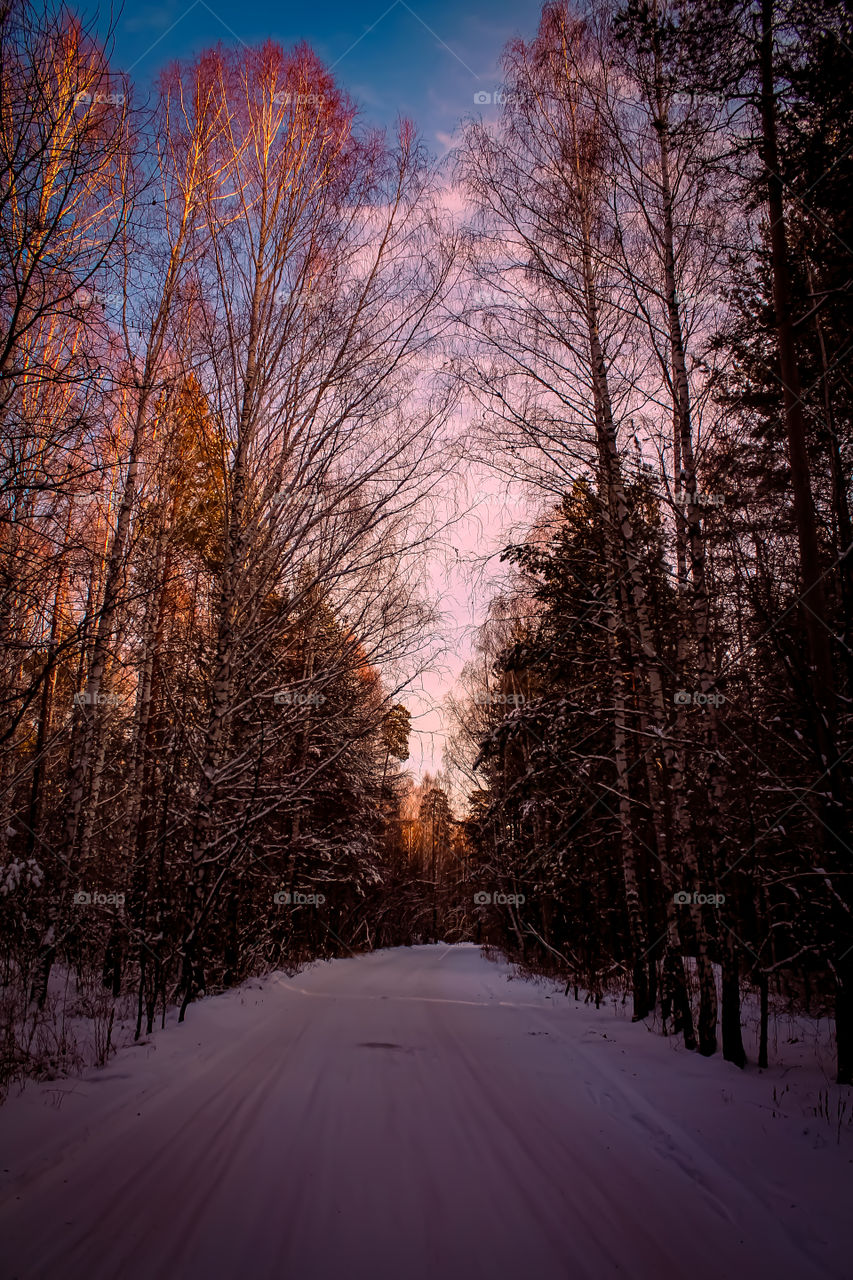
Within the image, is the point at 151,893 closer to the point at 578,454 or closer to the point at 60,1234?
the point at 60,1234

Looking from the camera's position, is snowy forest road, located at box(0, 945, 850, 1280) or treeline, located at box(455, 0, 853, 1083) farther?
treeline, located at box(455, 0, 853, 1083)

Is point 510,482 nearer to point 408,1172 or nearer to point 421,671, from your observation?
point 421,671

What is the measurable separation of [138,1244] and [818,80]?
9.75 meters

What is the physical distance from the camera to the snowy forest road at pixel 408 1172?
2477 mm

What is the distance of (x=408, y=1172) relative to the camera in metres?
3.21

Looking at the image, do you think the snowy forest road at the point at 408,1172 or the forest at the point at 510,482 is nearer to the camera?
the snowy forest road at the point at 408,1172

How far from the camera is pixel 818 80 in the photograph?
5.93 meters

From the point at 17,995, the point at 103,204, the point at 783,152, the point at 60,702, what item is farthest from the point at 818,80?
the point at 60,702

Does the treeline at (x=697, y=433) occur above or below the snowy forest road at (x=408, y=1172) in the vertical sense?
above

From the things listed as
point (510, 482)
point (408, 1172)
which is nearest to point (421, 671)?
point (510, 482)

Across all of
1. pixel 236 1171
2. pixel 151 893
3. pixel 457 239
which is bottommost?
pixel 236 1171

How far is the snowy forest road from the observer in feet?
8.13

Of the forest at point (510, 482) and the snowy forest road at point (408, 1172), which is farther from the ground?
the forest at point (510, 482)

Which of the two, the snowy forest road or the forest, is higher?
the forest
